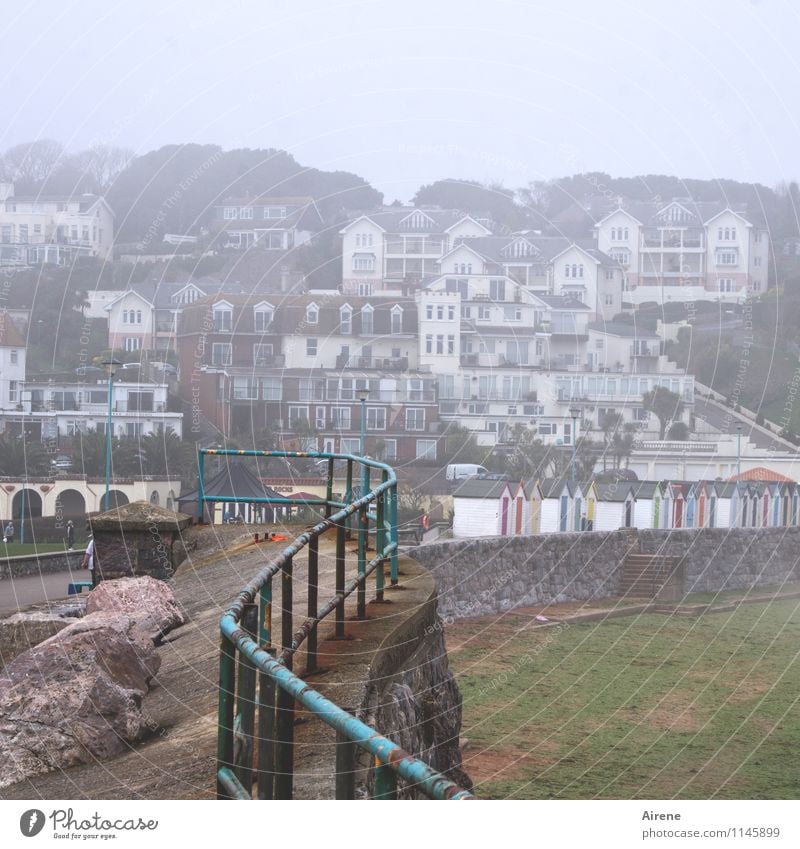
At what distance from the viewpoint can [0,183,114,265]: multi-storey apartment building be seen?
470 cm

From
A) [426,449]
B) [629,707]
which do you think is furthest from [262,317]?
[629,707]

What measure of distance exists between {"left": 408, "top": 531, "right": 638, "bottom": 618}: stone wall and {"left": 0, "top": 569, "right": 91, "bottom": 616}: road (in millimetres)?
2938

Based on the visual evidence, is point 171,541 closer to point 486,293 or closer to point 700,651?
point 486,293

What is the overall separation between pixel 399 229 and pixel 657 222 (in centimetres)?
110

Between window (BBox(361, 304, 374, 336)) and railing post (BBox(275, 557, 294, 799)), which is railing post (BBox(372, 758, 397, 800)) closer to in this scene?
railing post (BBox(275, 557, 294, 799))

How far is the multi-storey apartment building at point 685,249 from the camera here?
223 inches

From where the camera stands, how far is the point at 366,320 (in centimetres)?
539

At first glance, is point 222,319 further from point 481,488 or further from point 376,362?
point 481,488

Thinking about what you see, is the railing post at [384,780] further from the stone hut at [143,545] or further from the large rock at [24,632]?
the stone hut at [143,545]

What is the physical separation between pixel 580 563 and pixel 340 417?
12745 mm

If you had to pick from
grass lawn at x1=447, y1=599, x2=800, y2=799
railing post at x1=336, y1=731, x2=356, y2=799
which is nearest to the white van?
grass lawn at x1=447, y1=599, x2=800, y2=799

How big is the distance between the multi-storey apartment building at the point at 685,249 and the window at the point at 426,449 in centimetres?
110

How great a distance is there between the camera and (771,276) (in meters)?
6.05
